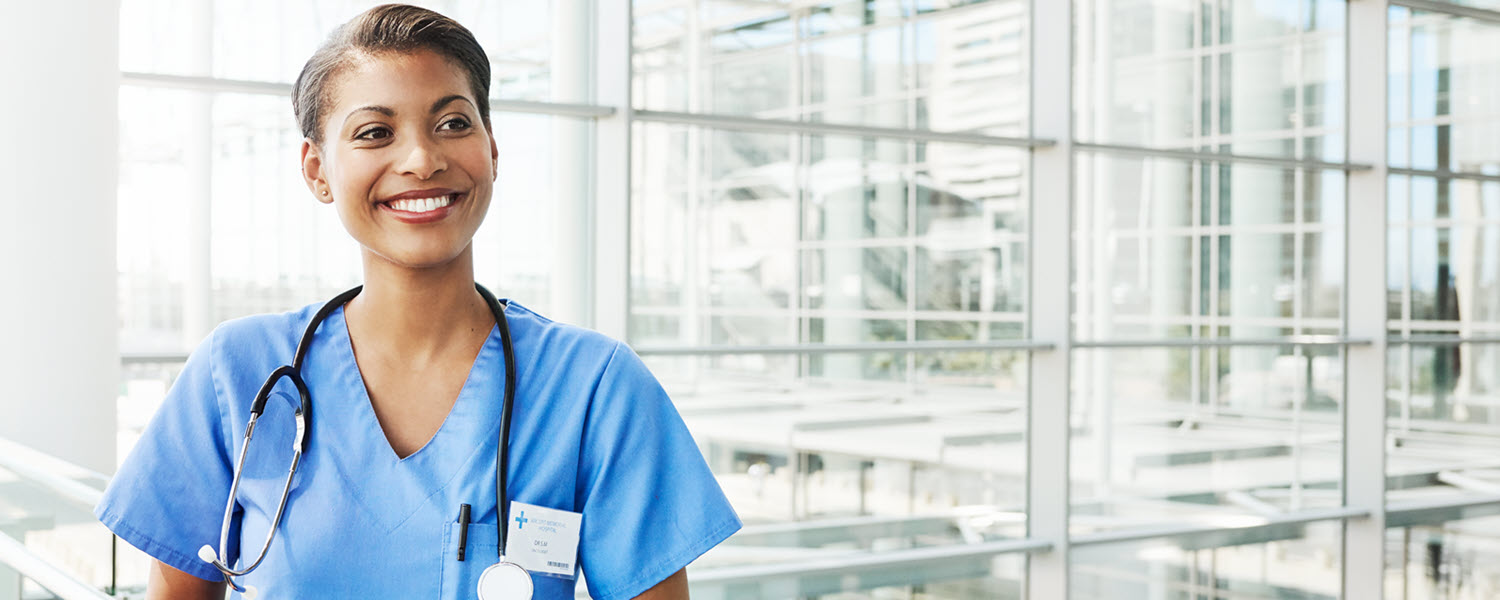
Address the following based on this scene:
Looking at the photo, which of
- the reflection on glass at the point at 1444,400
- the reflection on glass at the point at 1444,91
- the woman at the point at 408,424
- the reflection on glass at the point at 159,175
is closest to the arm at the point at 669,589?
the woman at the point at 408,424

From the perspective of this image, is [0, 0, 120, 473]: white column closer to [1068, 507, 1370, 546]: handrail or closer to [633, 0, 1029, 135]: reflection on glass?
[633, 0, 1029, 135]: reflection on glass

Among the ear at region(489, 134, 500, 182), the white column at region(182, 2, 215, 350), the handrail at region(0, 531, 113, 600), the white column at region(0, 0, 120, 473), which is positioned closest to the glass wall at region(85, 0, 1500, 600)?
the white column at region(182, 2, 215, 350)

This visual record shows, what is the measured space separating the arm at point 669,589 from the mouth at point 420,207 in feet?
1.07

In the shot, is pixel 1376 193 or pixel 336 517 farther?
pixel 1376 193

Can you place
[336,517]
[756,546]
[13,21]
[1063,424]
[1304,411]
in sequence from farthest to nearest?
1. [1304,411]
2. [756,546]
3. [1063,424]
4. [13,21]
5. [336,517]

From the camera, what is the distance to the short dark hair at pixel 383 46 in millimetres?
894

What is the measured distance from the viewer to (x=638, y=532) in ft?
3.13

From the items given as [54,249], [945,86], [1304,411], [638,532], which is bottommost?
[1304,411]

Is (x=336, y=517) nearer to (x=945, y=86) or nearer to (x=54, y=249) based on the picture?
(x=54, y=249)

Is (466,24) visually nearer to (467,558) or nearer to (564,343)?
(564,343)

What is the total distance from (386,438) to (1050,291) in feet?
12.4

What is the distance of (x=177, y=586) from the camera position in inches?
37.4

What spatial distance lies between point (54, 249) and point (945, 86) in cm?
393

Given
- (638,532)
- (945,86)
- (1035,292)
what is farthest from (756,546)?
(638,532)
